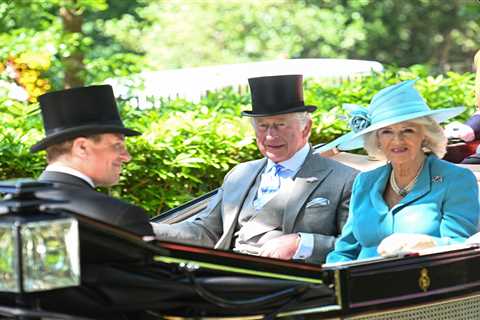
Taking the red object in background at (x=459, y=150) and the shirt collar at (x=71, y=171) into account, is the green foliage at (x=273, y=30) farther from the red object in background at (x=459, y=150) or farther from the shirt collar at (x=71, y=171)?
the shirt collar at (x=71, y=171)

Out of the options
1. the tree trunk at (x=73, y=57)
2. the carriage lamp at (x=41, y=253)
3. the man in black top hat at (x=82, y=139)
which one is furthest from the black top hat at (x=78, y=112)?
the tree trunk at (x=73, y=57)

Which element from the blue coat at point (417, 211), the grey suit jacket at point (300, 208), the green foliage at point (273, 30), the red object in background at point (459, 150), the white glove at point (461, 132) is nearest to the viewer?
the blue coat at point (417, 211)

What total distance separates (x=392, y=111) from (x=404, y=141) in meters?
0.13

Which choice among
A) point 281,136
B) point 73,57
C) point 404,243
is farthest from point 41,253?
point 73,57

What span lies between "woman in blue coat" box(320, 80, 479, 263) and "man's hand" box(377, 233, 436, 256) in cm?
4

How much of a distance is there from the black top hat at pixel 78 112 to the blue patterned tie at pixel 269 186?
49.3 inches

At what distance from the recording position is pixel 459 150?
243 inches

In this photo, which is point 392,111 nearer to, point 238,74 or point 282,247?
point 282,247

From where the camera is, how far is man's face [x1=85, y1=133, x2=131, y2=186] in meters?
4.21

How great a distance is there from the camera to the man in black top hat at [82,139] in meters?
4.18

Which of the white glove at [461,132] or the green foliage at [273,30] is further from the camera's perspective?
the green foliage at [273,30]

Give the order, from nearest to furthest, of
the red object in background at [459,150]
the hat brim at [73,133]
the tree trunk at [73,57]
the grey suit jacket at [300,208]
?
the hat brim at [73,133] → the grey suit jacket at [300,208] → the red object in background at [459,150] → the tree trunk at [73,57]

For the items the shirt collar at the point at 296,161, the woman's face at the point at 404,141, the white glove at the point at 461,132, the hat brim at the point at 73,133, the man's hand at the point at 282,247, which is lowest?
the man's hand at the point at 282,247

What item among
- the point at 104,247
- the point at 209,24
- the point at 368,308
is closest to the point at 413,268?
the point at 368,308
